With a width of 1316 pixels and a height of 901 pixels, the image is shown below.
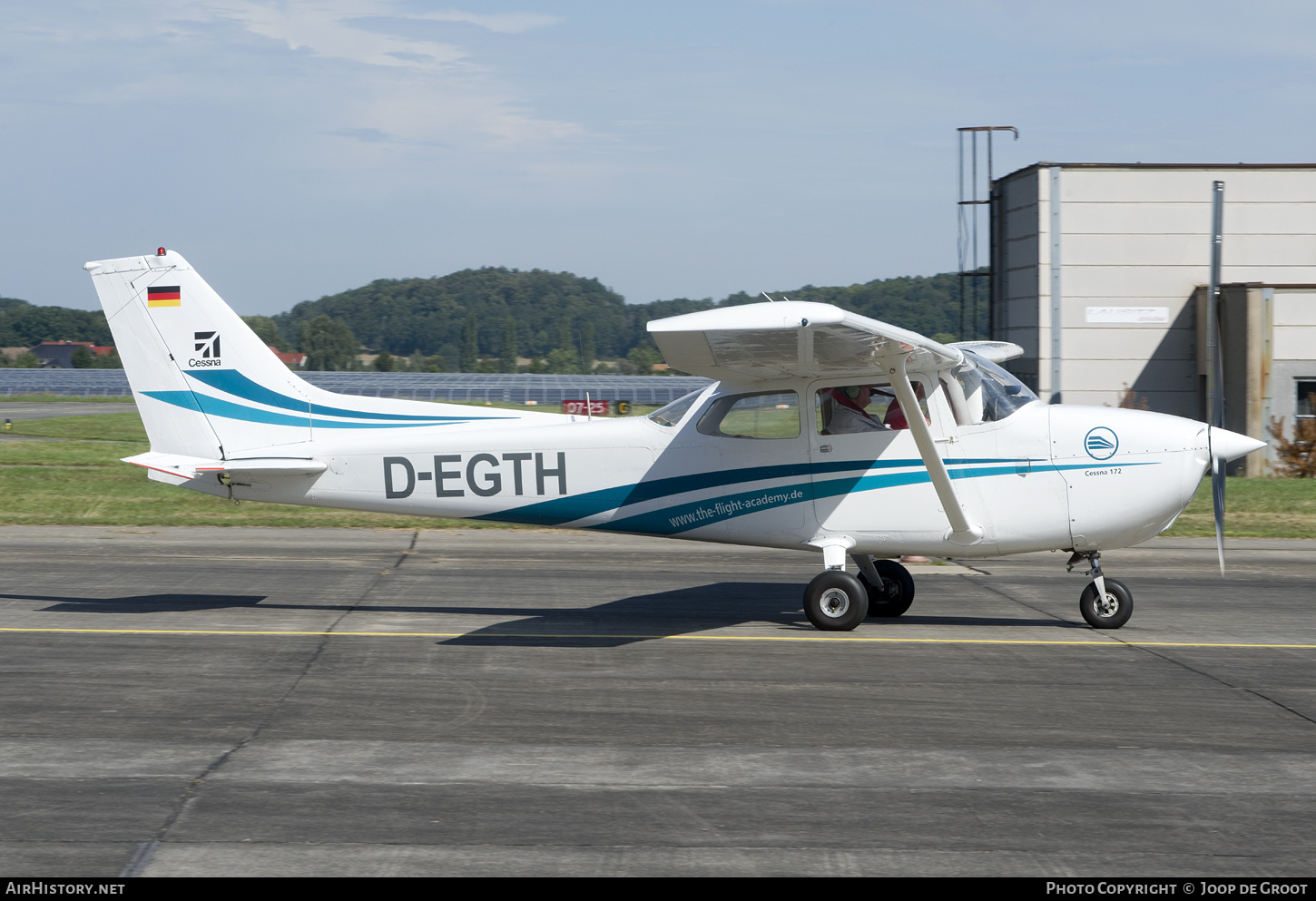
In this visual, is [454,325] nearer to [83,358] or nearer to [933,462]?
[83,358]

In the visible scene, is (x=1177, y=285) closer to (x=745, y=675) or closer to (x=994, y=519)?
(x=994, y=519)

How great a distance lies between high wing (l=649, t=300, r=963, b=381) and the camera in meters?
7.88

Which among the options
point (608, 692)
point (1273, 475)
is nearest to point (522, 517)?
point (608, 692)

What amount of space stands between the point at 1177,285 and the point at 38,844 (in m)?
27.7

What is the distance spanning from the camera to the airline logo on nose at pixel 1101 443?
382 inches

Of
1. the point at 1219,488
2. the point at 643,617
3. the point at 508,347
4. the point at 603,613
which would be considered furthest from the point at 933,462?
A: the point at 508,347

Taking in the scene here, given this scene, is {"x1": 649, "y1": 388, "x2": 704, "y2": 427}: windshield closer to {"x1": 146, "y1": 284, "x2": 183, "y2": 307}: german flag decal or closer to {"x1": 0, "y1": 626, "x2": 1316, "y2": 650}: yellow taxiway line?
{"x1": 0, "y1": 626, "x2": 1316, "y2": 650}: yellow taxiway line

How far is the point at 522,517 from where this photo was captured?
10617mm

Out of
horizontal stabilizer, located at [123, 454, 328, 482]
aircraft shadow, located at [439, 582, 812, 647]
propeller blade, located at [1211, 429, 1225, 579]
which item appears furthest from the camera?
horizontal stabilizer, located at [123, 454, 328, 482]

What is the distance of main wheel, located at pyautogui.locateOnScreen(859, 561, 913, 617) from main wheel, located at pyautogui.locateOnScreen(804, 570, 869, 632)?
0.89m

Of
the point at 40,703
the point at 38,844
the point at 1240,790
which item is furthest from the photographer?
the point at 40,703

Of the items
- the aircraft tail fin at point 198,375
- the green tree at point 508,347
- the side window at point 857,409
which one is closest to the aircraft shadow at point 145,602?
the aircraft tail fin at point 198,375

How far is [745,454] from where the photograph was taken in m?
Result: 10.3

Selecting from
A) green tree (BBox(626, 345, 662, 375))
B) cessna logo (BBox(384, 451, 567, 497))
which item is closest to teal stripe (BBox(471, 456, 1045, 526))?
cessna logo (BBox(384, 451, 567, 497))
